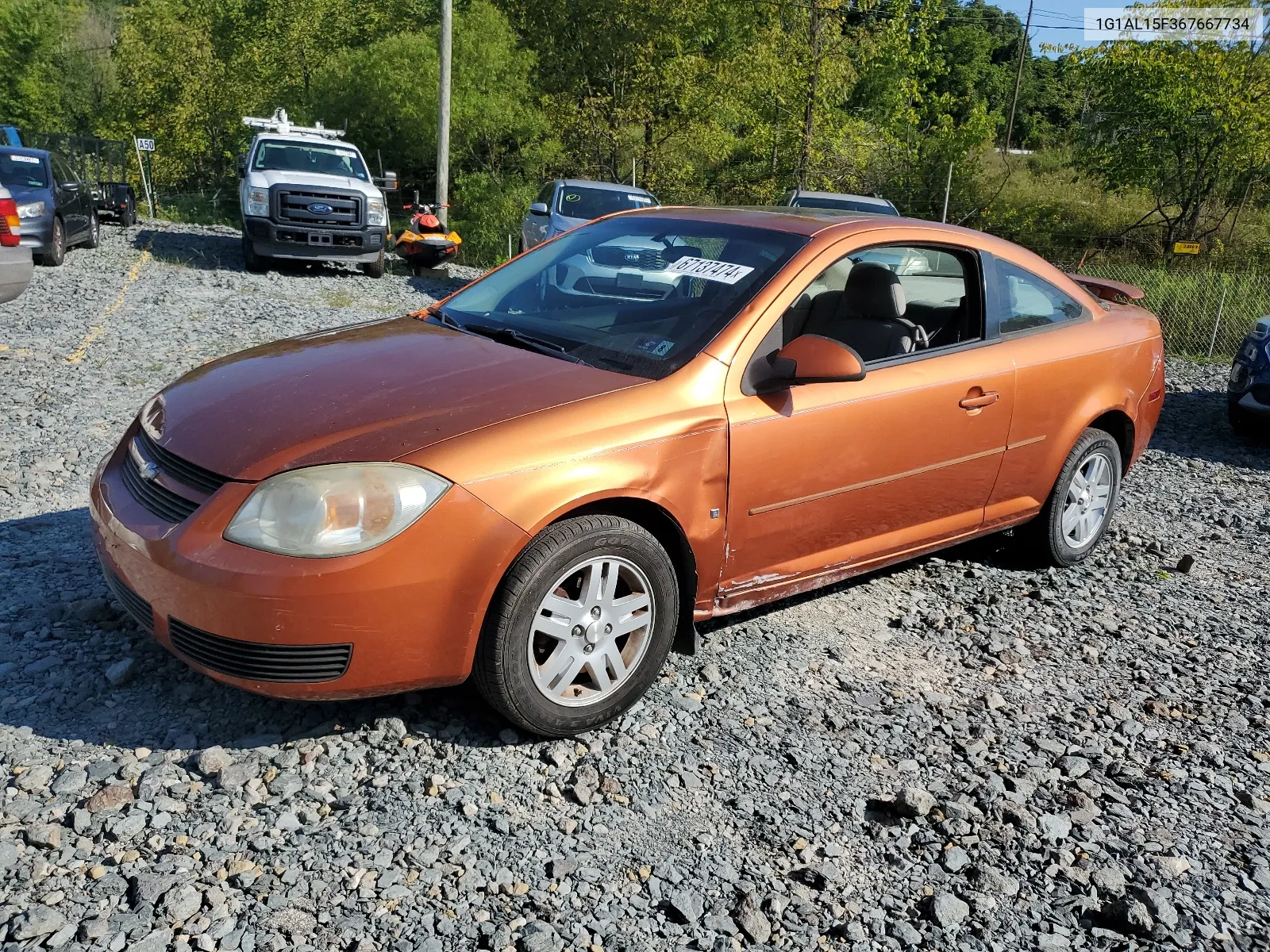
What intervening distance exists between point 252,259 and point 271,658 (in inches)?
564

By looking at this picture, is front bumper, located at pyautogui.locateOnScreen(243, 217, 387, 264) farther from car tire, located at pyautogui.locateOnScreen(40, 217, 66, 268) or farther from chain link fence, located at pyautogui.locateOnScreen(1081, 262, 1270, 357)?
chain link fence, located at pyautogui.locateOnScreen(1081, 262, 1270, 357)

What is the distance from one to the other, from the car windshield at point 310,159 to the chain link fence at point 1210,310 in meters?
11.7

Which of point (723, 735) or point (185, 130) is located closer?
point (723, 735)

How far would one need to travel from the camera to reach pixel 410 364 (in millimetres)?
3725

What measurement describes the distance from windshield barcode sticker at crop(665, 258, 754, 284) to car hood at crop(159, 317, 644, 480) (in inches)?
26.4

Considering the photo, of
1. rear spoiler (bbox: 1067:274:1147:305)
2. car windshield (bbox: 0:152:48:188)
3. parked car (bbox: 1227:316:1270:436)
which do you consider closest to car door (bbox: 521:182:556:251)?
car windshield (bbox: 0:152:48:188)

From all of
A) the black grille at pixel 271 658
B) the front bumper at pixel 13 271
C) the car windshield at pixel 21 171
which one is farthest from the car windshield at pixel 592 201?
the black grille at pixel 271 658

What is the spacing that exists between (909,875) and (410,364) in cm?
228

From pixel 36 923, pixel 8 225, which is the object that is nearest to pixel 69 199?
pixel 8 225

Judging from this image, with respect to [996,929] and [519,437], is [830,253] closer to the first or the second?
[519,437]

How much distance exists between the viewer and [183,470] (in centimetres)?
329

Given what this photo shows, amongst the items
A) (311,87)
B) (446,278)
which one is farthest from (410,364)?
(311,87)

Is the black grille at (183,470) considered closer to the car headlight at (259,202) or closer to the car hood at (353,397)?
the car hood at (353,397)

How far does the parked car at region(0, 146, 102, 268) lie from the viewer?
1468 cm
